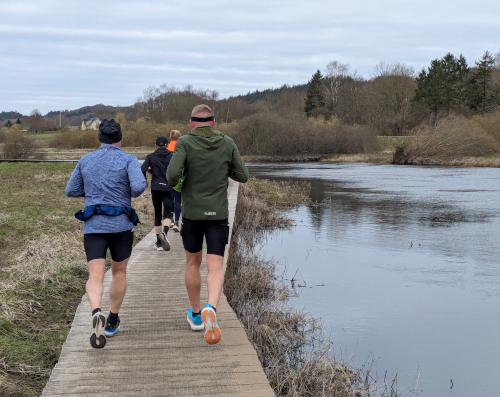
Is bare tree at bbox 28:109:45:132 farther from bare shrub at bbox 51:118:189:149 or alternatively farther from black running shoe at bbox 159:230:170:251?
black running shoe at bbox 159:230:170:251

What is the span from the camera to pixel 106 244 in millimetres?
4207

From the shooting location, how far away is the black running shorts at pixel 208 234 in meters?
4.30

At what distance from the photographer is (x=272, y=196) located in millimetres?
21156

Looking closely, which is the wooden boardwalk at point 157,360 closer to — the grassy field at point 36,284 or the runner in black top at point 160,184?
the grassy field at point 36,284

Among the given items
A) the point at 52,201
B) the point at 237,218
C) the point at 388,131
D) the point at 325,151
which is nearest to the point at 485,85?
the point at 388,131

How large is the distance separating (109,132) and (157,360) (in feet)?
5.88

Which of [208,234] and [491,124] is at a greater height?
[491,124]

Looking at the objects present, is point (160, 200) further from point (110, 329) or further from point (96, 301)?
point (96, 301)

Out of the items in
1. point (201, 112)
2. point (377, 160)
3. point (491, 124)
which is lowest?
point (377, 160)

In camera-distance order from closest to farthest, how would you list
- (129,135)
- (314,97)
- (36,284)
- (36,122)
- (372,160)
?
(36,284), (372,160), (129,135), (314,97), (36,122)

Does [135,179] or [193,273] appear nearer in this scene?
[135,179]

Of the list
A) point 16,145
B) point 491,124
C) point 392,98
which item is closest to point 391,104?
point 392,98

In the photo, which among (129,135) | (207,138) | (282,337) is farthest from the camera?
(129,135)

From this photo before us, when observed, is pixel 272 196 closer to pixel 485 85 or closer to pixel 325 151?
pixel 325 151
